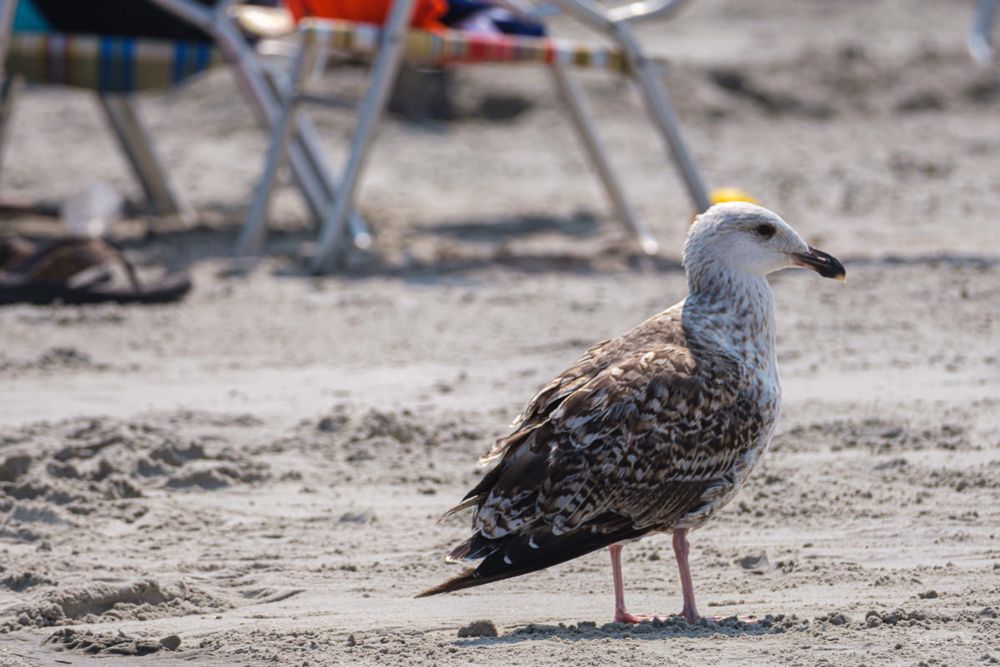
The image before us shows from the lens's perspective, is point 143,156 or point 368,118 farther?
point 143,156

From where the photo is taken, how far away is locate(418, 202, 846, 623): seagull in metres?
4.05

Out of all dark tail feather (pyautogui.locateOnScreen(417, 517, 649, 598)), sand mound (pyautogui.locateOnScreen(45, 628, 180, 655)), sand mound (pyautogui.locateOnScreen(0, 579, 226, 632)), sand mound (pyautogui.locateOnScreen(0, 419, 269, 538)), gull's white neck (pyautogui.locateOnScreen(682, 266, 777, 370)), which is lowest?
sand mound (pyautogui.locateOnScreen(0, 419, 269, 538))

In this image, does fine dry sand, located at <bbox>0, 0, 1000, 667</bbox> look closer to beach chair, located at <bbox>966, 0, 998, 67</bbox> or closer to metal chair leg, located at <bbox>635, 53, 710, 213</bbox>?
metal chair leg, located at <bbox>635, 53, 710, 213</bbox>

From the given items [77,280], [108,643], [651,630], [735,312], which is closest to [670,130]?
[77,280]

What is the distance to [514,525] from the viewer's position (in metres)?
4.04

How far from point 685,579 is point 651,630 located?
0.52 feet

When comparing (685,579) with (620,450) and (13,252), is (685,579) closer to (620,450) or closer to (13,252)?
(620,450)

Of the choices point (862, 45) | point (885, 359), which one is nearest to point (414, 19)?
point (885, 359)

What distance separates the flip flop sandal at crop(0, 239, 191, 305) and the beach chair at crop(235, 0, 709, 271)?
910 millimetres

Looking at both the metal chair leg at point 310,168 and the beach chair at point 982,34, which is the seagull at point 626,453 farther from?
the beach chair at point 982,34

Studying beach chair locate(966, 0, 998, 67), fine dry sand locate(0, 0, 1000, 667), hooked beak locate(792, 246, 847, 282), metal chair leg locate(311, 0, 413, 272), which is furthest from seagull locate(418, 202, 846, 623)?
beach chair locate(966, 0, 998, 67)

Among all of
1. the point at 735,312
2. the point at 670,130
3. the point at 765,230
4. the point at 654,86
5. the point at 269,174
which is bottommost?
the point at 269,174

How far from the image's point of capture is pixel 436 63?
898 cm

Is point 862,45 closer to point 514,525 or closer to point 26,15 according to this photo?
point 26,15
